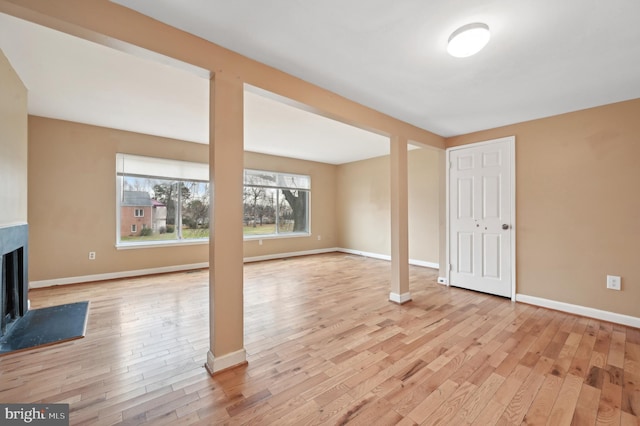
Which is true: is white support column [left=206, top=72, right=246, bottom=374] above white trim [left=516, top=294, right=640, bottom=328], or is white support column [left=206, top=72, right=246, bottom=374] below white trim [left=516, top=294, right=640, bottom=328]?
above

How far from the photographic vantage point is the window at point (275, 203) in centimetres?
618

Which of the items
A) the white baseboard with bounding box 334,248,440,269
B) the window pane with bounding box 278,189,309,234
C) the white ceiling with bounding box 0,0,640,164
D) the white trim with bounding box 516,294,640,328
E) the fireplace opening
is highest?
the white ceiling with bounding box 0,0,640,164

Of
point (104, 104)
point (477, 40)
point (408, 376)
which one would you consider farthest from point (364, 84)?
point (104, 104)

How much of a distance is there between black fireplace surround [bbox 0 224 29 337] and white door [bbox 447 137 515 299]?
210 inches

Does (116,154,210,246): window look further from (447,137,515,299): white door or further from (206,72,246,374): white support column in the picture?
(447,137,515,299): white door

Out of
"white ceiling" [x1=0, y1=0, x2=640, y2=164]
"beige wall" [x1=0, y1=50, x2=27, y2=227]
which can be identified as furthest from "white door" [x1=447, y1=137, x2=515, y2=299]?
"beige wall" [x1=0, y1=50, x2=27, y2=227]

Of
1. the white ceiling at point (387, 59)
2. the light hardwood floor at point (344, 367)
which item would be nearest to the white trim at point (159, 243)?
the light hardwood floor at point (344, 367)

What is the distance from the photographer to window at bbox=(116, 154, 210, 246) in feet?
15.2

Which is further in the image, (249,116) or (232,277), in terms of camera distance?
(249,116)

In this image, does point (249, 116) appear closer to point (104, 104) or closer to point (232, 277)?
point (104, 104)

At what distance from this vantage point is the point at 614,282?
2.89m

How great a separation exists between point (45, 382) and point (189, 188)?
3947 mm

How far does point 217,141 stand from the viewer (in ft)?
6.38

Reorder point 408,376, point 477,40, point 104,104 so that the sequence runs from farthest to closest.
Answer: point 104,104, point 408,376, point 477,40
